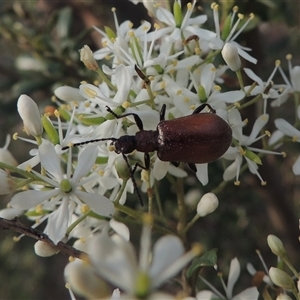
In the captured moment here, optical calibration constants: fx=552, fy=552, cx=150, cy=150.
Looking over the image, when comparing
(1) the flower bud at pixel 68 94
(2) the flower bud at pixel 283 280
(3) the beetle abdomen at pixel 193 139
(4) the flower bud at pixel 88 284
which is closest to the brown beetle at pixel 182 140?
(3) the beetle abdomen at pixel 193 139

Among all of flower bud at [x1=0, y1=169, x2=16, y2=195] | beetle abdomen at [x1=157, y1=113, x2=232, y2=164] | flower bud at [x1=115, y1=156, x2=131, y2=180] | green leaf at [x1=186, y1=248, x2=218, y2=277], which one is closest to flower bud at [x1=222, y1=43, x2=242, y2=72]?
beetle abdomen at [x1=157, y1=113, x2=232, y2=164]

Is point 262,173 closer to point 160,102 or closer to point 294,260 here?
point 294,260

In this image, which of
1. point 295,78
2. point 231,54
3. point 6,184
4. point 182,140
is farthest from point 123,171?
point 295,78

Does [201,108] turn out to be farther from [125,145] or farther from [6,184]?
[6,184]

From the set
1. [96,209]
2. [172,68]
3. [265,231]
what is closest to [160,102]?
[172,68]

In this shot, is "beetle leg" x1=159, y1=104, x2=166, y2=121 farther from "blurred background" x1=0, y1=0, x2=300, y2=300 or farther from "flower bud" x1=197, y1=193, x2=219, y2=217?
"blurred background" x1=0, y1=0, x2=300, y2=300

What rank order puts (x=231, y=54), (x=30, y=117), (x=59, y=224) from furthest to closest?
(x=231, y=54)
(x=30, y=117)
(x=59, y=224)
